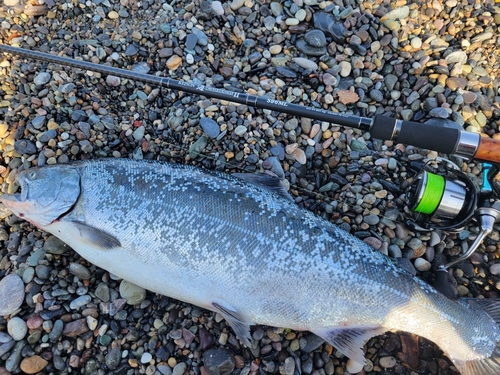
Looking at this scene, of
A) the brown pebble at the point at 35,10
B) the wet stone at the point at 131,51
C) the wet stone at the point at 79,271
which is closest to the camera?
the wet stone at the point at 79,271

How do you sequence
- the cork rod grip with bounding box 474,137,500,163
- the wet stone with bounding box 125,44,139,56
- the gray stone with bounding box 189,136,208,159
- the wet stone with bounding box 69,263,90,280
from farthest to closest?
the wet stone with bounding box 125,44,139,56 < the gray stone with bounding box 189,136,208,159 < the wet stone with bounding box 69,263,90,280 < the cork rod grip with bounding box 474,137,500,163

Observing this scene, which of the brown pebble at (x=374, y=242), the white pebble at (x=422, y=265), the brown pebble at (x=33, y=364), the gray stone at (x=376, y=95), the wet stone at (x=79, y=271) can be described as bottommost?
the brown pebble at (x=33, y=364)

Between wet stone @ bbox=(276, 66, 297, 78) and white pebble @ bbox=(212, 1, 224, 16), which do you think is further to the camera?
white pebble @ bbox=(212, 1, 224, 16)

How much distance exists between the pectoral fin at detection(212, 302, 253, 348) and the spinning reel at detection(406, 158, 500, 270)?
5.73 feet

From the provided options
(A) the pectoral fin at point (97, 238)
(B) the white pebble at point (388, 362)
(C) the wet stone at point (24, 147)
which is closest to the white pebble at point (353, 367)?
(B) the white pebble at point (388, 362)

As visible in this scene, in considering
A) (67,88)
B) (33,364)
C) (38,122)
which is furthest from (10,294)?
(67,88)

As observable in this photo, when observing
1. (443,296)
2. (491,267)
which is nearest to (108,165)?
(443,296)

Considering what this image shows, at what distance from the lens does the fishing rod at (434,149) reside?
264 centimetres

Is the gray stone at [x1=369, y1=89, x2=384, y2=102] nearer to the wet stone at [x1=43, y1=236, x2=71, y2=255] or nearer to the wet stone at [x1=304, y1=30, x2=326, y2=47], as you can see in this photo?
the wet stone at [x1=304, y1=30, x2=326, y2=47]

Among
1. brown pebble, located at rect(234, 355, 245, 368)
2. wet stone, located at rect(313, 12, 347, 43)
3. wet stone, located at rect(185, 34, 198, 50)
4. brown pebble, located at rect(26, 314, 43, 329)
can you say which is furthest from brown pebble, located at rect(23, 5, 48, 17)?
brown pebble, located at rect(234, 355, 245, 368)

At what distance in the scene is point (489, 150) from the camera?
8.47ft

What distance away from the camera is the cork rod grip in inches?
101

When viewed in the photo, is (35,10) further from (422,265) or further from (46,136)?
(422,265)

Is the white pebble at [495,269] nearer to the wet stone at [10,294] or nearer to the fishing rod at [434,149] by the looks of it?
the fishing rod at [434,149]
